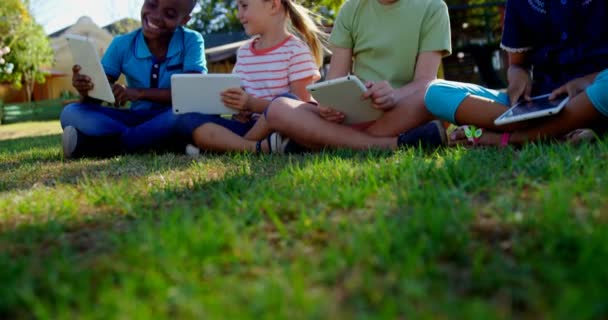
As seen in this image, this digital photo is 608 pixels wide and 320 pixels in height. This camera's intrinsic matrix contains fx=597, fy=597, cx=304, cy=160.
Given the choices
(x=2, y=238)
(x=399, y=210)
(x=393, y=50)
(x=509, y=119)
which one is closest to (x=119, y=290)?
(x=2, y=238)

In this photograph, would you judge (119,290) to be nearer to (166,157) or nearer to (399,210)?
(399,210)

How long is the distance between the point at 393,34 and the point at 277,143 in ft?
3.14

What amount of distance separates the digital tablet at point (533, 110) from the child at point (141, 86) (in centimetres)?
208

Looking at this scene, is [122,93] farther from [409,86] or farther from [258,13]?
[409,86]

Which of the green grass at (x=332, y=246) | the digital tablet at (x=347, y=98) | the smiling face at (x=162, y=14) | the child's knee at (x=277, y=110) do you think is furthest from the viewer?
the smiling face at (x=162, y=14)

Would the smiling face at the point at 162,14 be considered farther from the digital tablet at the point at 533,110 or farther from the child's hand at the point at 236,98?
the digital tablet at the point at 533,110

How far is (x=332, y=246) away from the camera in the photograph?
1380 millimetres

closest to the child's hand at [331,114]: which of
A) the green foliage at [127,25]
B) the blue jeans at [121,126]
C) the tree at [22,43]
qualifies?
the blue jeans at [121,126]

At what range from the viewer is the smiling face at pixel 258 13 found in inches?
155

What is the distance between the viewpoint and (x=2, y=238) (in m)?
1.69

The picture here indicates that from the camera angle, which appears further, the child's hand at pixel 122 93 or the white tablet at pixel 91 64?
the child's hand at pixel 122 93

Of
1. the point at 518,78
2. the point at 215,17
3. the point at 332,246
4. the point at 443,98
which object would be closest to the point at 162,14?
the point at 443,98

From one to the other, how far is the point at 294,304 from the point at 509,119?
1932 millimetres

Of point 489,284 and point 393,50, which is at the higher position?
point 393,50
